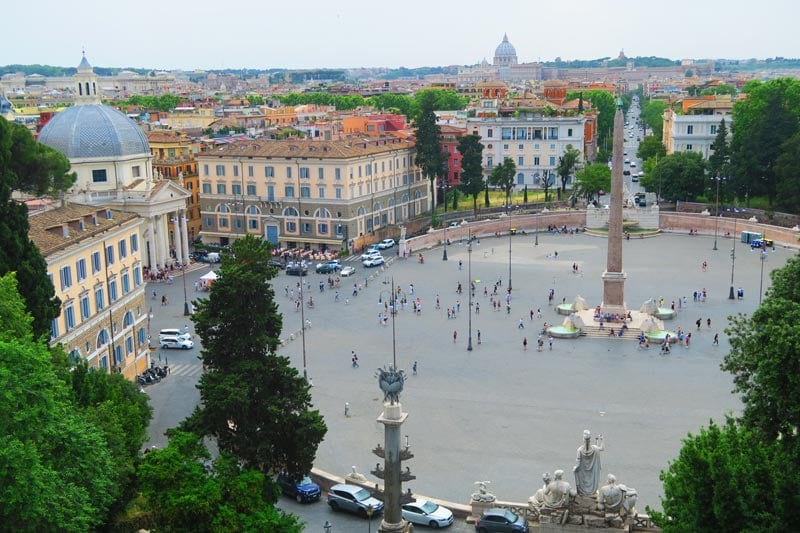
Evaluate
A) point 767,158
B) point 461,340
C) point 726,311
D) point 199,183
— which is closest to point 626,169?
point 767,158

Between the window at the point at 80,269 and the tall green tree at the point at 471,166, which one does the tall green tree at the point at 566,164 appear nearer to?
the tall green tree at the point at 471,166

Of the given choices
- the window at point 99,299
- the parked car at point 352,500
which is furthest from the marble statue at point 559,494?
the window at point 99,299

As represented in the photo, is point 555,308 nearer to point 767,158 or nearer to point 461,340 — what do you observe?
point 461,340

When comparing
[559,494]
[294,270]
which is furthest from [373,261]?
[559,494]

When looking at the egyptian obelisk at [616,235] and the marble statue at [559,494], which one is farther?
the egyptian obelisk at [616,235]

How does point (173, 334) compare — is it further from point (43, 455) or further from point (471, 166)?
point (471, 166)

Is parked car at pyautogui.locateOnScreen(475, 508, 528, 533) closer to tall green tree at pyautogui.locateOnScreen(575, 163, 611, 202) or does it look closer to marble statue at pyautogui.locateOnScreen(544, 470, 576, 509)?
marble statue at pyautogui.locateOnScreen(544, 470, 576, 509)
